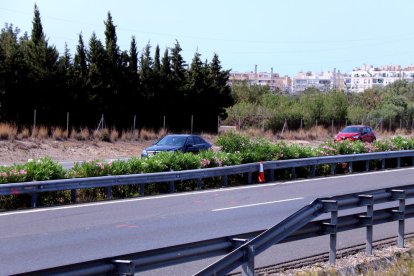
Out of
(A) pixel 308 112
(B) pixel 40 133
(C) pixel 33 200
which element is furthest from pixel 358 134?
(C) pixel 33 200

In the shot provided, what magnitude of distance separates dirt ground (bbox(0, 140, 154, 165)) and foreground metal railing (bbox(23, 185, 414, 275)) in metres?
23.1

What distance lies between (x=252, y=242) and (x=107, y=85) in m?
37.0

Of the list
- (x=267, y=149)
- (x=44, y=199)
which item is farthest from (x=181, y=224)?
(x=267, y=149)

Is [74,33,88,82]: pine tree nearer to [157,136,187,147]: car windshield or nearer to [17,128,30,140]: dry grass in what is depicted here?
[17,128,30,140]: dry grass

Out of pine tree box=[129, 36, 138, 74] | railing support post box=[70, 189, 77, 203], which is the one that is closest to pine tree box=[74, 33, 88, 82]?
pine tree box=[129, 36, 138, 74]

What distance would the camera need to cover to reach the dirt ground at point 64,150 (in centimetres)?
3219

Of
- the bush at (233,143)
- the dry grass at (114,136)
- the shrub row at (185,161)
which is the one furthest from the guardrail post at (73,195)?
the dry grass at (114,136)

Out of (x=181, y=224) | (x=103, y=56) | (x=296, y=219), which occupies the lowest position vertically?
(x=181, y=224)

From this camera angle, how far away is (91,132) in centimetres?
3984

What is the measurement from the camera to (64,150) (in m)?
35.2

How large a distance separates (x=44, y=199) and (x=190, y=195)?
13.5 feet

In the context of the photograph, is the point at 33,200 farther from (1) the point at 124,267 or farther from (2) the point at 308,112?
(2) the point at 308,112

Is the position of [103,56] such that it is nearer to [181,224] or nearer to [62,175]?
[62,175]

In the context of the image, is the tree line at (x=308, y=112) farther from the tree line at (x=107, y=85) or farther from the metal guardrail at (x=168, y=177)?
the metal guardrail at (x=168, y=177)
